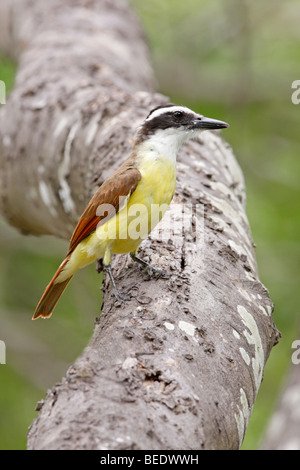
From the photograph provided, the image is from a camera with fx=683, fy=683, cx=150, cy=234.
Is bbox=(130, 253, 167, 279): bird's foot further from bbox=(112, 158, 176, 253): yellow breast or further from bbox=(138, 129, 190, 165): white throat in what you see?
bbox=(138, 129, 190, 165): white throat

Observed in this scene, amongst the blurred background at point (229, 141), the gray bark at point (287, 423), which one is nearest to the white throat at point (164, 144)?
the gray bark at point (287, 423)

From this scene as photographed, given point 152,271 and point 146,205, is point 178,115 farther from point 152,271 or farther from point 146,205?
point 152,271

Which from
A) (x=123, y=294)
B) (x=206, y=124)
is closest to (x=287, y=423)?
(x=123, y=294)

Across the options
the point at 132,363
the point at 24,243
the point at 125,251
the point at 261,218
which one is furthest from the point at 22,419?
the point at 132,363

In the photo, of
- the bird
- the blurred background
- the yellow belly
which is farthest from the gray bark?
the blurred background

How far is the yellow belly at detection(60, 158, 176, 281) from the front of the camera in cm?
328

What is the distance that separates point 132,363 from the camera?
2.10 metres

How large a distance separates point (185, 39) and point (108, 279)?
187 inches

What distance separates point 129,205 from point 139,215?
0.40 ft

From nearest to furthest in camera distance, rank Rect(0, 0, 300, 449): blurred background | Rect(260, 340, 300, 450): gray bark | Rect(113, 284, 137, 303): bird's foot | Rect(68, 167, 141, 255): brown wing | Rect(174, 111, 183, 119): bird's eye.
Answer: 1. Rect(260, 340, 300, 450): gray bark
2. Rect(113, 284, 137, 303): bird's foot
3. Rect(68, 167, 141, 255): brown wing
4. Rect(174, 111, 183, 119): bird's eye
5. Rect(0, 0, 300, 449): blurred background

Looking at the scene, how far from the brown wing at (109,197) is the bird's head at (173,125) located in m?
0.39

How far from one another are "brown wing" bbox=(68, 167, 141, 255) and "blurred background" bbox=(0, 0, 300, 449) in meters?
3.05

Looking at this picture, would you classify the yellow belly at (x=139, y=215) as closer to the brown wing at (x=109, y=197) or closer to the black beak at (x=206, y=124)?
the brown wing at (x=109, y=197)
